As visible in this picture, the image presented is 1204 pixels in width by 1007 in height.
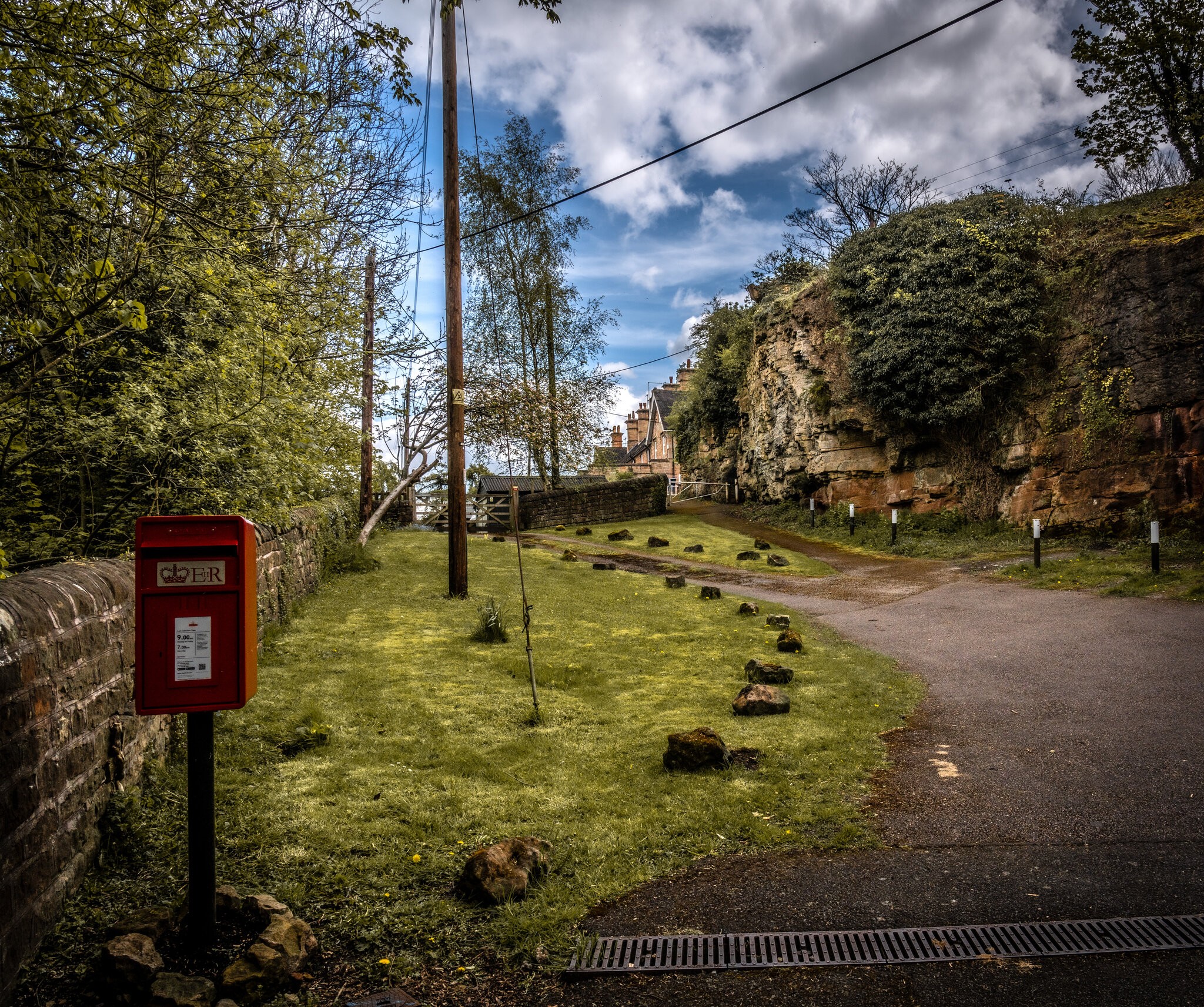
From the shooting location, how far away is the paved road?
281 centimetres

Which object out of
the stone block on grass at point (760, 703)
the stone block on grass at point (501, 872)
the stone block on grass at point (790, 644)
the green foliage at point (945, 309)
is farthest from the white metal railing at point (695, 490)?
the stone block on grass at point (501, 872)

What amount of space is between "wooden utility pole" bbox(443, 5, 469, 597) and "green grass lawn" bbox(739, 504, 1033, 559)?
38.8ft

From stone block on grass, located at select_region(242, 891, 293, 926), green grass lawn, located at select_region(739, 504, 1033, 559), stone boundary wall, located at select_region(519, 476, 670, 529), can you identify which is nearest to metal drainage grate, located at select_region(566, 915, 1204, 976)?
stone block on grass, located at select_region(242, 891, 293, 926)

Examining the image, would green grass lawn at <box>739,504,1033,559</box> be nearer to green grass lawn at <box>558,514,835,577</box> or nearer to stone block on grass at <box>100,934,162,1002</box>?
green grass lawn at <box>558,514,835,577</box>

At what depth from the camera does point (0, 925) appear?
8.50ft

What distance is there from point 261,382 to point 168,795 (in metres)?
3.78

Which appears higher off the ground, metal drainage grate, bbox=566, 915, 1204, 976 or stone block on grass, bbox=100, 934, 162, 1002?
stone block on grass, bbox=100, 934, 162, 1002

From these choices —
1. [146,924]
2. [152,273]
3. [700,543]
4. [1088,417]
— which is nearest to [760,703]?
[146,924]

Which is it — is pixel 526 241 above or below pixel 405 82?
above

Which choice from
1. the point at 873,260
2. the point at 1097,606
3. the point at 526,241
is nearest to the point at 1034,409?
the point at 873,260

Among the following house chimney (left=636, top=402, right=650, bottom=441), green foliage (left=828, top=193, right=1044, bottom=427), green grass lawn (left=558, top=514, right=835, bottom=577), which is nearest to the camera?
green grass lawn (left=558, top=514, right=835, bottom=577)

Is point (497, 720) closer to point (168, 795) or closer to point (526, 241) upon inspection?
point (168, 795)

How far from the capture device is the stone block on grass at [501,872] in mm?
3443

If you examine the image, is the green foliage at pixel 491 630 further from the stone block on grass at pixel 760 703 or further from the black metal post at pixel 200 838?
the black metal post at pixel 200 838
